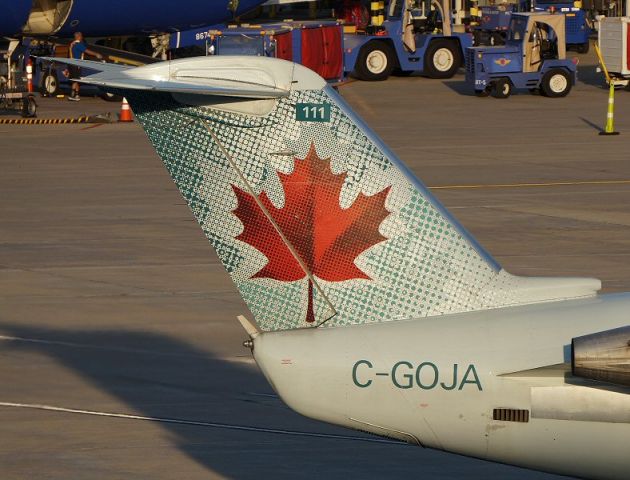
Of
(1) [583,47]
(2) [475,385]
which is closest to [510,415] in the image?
(2) [475,385]

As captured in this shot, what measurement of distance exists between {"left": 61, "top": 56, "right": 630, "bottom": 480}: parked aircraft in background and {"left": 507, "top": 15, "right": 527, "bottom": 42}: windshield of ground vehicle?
35.5 metres

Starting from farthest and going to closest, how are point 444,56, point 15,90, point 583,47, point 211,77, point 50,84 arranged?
point 583,47 < point 444,56 < point 50,84 < point 15,90 < point 211,77

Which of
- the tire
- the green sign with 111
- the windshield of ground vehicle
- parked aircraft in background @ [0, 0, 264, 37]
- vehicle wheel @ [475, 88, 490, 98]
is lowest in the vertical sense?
the tire

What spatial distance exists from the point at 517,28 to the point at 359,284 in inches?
1449

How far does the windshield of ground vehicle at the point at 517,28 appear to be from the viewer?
4447 centimetres

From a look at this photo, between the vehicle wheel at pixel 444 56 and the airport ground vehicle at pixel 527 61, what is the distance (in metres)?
5.49

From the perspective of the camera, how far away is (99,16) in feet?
157

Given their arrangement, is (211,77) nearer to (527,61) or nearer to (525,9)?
(527,61)

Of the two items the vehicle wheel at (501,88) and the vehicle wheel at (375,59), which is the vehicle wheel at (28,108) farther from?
the vehicle wheel at (501,88)

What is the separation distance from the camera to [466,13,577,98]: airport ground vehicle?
145 ft

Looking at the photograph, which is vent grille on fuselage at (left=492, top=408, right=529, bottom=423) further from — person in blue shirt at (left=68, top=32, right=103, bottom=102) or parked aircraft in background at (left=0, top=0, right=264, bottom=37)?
parked aircraft in background at (left=0, top=0, right=264, bottom=37)

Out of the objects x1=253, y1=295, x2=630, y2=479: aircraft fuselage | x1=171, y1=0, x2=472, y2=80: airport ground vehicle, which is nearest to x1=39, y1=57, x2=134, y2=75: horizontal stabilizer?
x1=253, y1=295, x2=630, y2=479: aircraft fuselage

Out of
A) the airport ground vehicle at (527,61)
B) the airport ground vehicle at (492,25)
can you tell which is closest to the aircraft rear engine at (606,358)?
the airport ground vehicle at (527,61)

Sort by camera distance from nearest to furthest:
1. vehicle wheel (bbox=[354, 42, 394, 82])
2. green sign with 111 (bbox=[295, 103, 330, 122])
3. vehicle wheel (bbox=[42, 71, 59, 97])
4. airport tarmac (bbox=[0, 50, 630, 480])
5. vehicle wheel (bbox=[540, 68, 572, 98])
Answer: green sign with 111 (bbox=[295, 103, 330, 122]), airport tarmac (bbox=[0, 50, 630, 480]), vehicle wheel (bbox=[540, 68, 572, 98]), vehicle wheel (bbox=[42, 71, 59, 97]), vehicle wheel (bbox=[354, 42, 394, 82])
